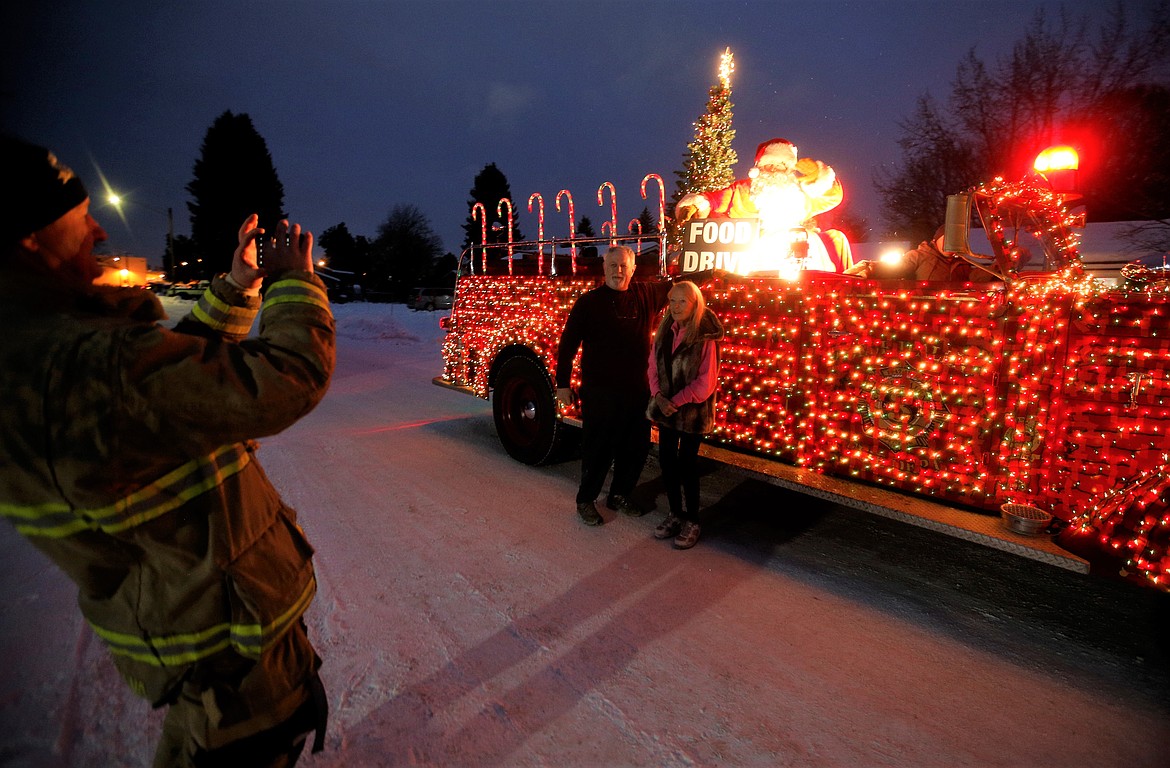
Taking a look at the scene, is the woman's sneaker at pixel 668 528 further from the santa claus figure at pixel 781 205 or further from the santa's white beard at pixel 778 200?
the santa's white beard at pixel 778 200

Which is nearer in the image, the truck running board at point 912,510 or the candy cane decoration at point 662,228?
the truck running board at point 912,510

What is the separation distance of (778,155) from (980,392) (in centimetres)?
267

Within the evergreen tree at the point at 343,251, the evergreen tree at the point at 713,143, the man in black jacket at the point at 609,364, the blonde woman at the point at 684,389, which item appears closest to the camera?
the blonde woman at the point at 684,389

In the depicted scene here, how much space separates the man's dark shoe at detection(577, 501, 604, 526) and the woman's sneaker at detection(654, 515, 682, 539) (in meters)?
0.44

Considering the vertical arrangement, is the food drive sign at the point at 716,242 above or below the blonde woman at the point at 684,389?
above

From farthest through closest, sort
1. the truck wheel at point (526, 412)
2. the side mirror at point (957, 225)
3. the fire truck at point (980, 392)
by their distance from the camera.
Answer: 1. the truck wheel at point (526, 412)
2. the side mirror at point (957, 225)
3. the fire truck at point (980, 392)

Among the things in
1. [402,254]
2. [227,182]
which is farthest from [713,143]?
[227,182]

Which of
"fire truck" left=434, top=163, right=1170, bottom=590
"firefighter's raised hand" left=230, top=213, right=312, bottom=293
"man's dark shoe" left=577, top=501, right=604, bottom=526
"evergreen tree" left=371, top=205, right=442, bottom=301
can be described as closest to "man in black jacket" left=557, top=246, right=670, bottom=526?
"man's dark shoe" left=577, top=501, right=604, bottom=526

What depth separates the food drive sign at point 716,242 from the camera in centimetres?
494

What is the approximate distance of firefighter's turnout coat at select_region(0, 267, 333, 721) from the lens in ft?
3.58

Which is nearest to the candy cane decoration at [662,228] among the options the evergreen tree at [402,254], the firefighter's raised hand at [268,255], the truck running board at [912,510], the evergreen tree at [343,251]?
the truck running board at [912,510]

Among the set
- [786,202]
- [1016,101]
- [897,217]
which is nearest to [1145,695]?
[786,202]

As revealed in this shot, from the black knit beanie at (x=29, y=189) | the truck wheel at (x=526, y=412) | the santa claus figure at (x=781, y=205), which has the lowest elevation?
the truck wheel at (x=526, y=412)

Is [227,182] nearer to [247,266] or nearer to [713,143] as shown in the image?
[713,143]
